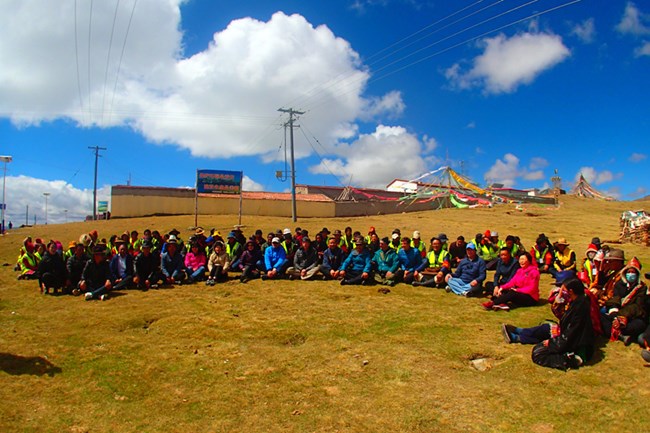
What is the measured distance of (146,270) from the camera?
10914 mm

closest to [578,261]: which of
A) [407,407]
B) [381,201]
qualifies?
[407,407]

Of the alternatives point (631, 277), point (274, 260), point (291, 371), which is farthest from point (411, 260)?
point (291, 371)

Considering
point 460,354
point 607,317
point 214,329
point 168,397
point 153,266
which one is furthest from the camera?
point 153,266

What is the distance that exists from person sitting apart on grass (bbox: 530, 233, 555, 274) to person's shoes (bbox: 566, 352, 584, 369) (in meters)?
7.18

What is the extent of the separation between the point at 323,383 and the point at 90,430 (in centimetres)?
270

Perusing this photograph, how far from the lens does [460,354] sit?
20.2ft

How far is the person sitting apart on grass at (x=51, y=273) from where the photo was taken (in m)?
10.2

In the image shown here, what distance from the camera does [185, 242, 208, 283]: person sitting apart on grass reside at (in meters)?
11.5

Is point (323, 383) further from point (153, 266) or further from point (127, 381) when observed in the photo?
point (153, 266)

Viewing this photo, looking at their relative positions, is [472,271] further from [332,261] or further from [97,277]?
[97,277]

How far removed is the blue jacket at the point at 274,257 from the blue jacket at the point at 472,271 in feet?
15.9

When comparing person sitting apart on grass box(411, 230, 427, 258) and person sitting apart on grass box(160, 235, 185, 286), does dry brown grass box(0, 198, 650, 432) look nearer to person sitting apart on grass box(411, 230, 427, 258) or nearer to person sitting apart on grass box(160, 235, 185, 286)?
person sitting apart on grass box(160, 235, 185, 286)

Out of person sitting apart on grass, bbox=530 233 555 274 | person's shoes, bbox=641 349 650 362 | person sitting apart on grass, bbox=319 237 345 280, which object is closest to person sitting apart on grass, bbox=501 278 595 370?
person's shoes, bbox=641 349 650 362

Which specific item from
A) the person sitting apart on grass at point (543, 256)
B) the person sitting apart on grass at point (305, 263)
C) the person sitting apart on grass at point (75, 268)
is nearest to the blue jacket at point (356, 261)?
the person sitting apart on grass at point (305, 263)
